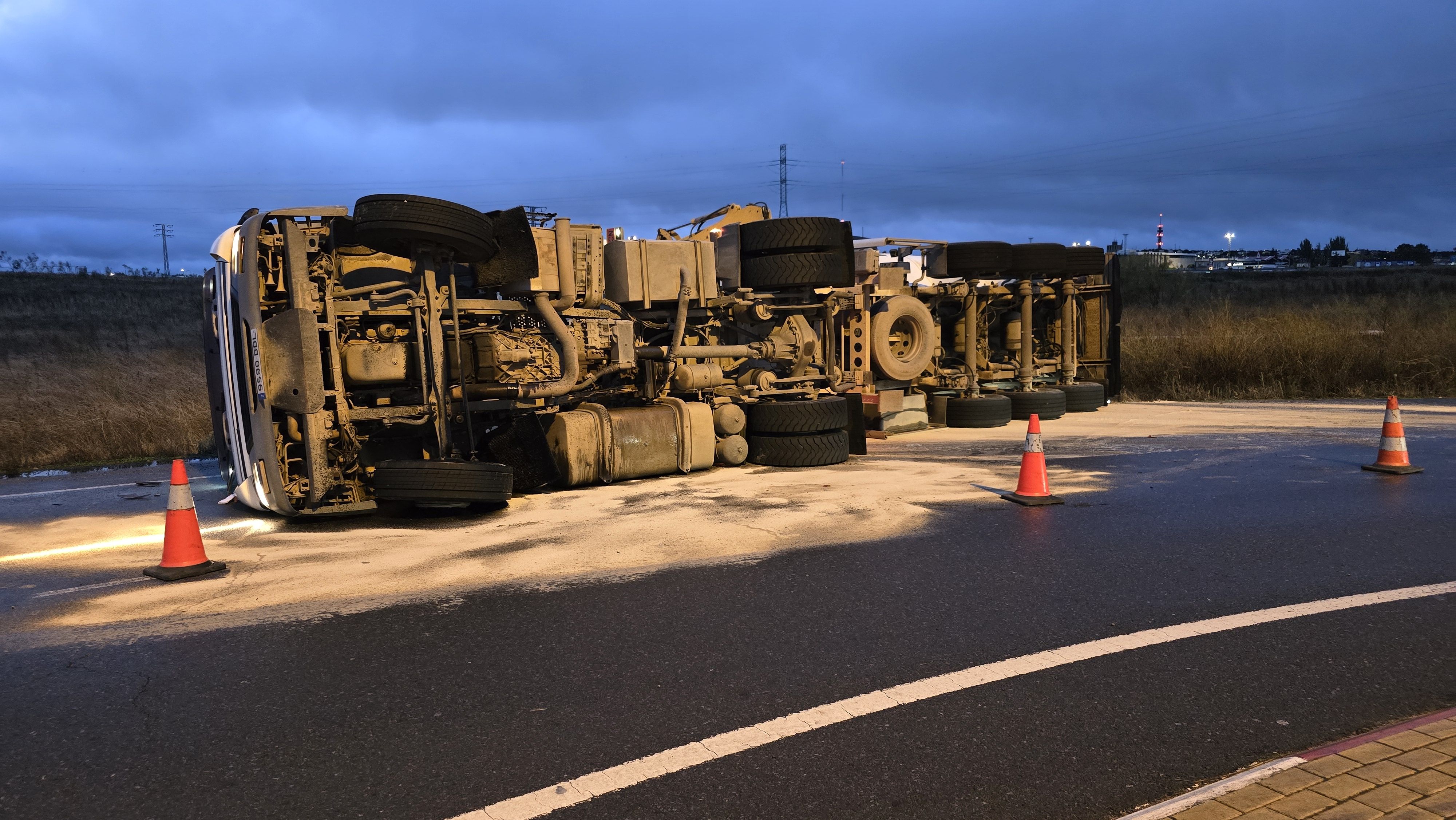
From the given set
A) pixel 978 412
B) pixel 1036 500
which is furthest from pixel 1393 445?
pixel 978 412

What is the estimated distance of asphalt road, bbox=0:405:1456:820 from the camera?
3.08 meters

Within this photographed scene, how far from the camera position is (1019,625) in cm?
465

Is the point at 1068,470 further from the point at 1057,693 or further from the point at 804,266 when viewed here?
the point at 1057,693

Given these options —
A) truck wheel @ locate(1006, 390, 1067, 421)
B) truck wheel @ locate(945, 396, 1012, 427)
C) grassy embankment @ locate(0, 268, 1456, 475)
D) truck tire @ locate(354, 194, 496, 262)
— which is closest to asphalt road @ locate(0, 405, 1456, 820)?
truck tire @ locate(354, 194, 496, 262)

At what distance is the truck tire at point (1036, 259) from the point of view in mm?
15273

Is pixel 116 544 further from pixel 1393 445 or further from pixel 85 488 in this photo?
pixel 1393 445

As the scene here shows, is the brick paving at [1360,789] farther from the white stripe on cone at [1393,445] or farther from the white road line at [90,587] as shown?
the white stripe on cone at [1393,445]

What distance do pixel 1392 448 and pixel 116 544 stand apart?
435 inches

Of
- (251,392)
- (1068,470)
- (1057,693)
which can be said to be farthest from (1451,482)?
(251,392)

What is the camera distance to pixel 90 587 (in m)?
5.63

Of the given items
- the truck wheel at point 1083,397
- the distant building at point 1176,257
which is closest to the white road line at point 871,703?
the truck wheel at point 1083,397

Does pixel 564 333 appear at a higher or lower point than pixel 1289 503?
higher

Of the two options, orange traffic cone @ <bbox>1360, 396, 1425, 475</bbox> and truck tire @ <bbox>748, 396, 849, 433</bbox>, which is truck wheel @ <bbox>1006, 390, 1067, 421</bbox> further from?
orange traffic cone @ <bbox>1360, 396, 1425, 475</bbox>

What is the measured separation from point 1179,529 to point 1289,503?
1605 millimetres
